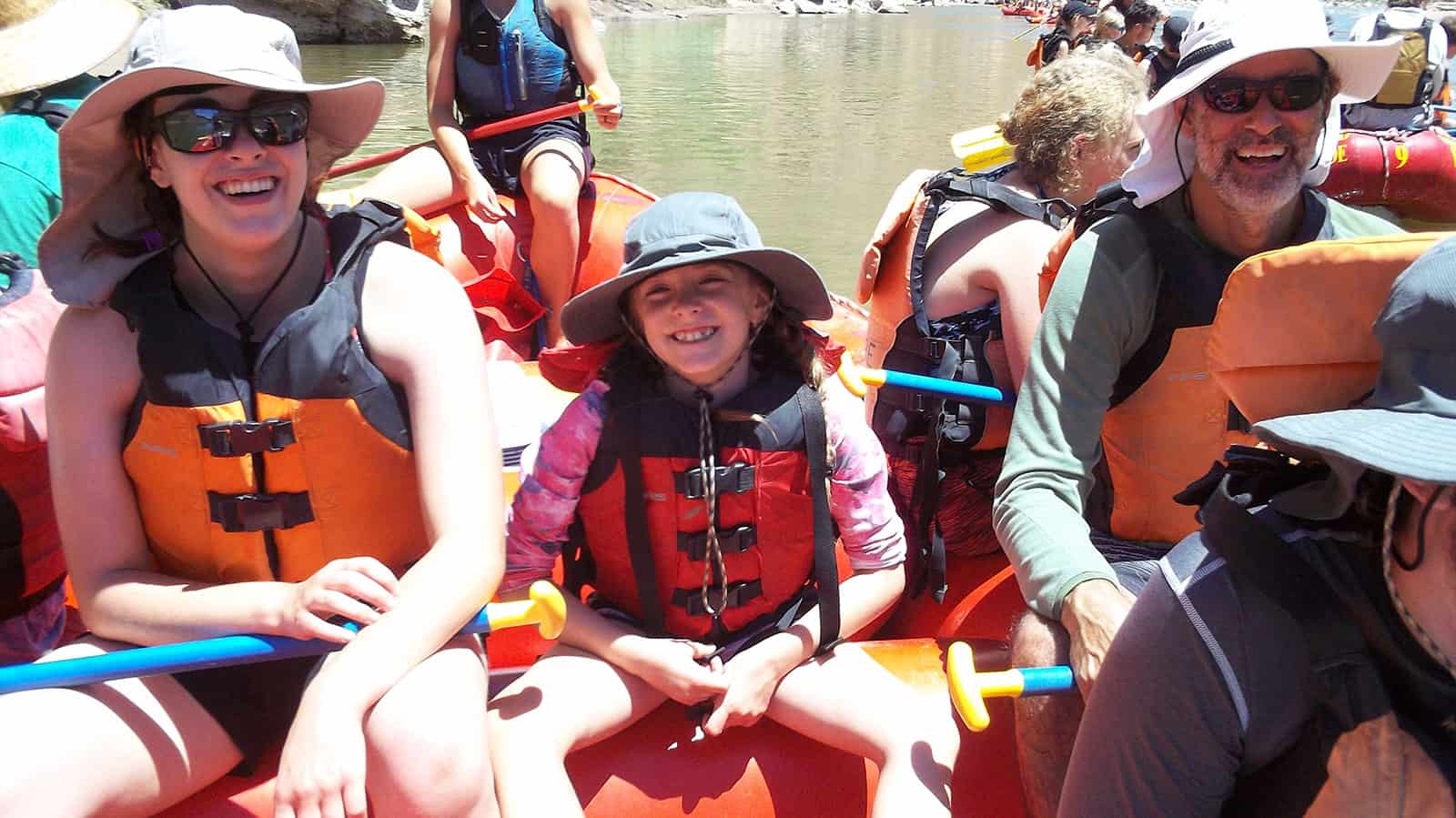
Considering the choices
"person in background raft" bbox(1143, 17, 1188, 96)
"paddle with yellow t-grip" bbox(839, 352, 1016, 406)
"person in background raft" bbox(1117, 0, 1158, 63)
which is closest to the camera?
"paddle with yellow t-grip" bbox(839, 352, 1016, 406)

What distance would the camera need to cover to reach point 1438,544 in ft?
2.71

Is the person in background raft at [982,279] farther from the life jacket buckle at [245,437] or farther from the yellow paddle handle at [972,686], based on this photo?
the life jacket buckle at [245,437]

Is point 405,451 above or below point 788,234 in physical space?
above

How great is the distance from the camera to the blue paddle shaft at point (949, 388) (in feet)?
6.63

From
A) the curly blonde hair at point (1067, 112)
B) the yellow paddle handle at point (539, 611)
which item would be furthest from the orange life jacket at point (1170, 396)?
the yellow paddle handle at point (539, 611)

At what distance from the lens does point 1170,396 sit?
171cm

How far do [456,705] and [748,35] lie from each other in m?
26.1

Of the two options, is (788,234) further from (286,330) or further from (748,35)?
(748,35)

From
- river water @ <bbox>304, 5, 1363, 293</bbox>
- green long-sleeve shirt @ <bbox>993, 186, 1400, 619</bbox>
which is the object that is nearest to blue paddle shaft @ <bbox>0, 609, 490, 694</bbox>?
green long-sleeve shirt @ <bbox>993, 186, 1400, 619</bbox>

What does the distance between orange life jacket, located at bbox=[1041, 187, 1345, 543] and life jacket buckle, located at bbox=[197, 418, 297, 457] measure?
4.13 feet

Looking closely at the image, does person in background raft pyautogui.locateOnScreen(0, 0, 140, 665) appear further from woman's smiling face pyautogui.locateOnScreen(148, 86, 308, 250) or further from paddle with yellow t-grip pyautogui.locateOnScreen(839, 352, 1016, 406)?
Answer: paddle with yellow t-grip pyautogui.locateOnScreen(839, 352, 1016, 406)

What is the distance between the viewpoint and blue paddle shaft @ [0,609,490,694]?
1.25 metres

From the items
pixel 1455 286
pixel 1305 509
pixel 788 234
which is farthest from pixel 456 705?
pixel 788 234

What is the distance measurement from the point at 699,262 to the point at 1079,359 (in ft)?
2.02
